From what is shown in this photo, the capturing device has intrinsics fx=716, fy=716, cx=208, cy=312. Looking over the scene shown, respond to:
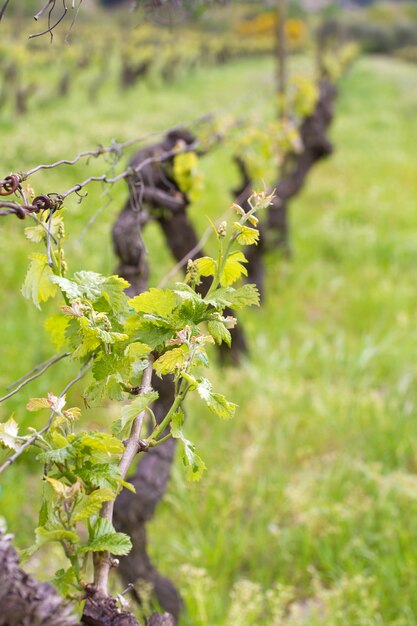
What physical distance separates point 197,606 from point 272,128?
431cm

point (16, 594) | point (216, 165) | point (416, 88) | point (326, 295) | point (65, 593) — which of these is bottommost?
point (416, 88)

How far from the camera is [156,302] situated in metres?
1.46

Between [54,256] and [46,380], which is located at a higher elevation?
[54,256]

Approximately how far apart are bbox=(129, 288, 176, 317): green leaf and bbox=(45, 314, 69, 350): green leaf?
23 cm

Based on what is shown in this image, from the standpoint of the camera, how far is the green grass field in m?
3.06

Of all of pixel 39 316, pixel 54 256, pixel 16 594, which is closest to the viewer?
pixel 16 594

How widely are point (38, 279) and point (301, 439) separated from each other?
→ 2.95 m

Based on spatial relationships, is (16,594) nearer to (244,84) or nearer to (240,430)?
(240,430)

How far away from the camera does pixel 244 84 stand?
26.1 m

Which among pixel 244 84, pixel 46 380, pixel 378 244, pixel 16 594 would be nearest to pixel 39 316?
pixel 46 380

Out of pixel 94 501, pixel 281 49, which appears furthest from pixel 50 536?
pixel 281 49

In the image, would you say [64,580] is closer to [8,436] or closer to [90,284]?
[8,436]

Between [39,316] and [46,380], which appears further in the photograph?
[39,316]

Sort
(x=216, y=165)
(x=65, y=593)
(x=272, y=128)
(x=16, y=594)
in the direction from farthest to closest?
(x=216, y=165) < (x=272, y=128) < (x=65, y=593) < (x=16, y=594)
